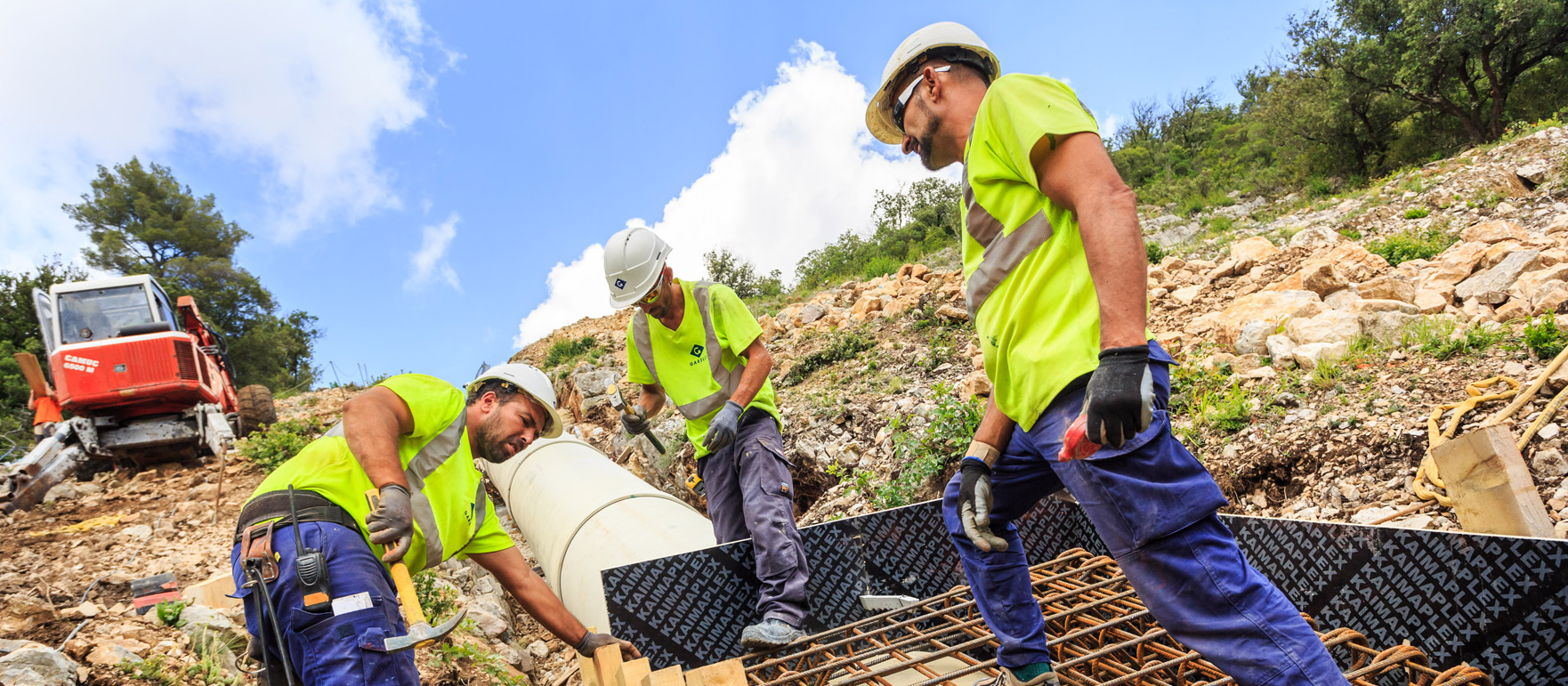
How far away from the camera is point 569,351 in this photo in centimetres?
1327

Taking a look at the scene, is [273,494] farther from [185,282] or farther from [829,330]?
[185,282]

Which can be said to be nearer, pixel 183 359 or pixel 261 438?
pixel 183 359

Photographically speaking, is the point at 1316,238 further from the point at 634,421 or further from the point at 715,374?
the point at 634,421

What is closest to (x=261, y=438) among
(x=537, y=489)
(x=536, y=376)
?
(x=537, y=489)

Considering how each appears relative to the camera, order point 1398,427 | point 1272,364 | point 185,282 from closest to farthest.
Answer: point 1398,427, point 1272,364, point 185,282

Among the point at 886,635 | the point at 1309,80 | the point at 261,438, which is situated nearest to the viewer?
the point at 886,635

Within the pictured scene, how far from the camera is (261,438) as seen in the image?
9242 mm

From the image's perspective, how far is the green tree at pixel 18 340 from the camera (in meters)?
18.3

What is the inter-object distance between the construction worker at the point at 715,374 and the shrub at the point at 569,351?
10.0 m

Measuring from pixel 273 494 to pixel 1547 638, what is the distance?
3.06 metres

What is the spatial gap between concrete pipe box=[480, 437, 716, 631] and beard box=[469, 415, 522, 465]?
2.25 ft

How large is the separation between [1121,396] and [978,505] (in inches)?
24.2

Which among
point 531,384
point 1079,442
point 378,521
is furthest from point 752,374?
point 1079,442

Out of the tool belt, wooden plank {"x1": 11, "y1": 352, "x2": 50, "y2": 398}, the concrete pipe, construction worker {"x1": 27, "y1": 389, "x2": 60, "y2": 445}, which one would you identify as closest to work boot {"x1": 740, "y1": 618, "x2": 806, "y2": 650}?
the concrete pipe
